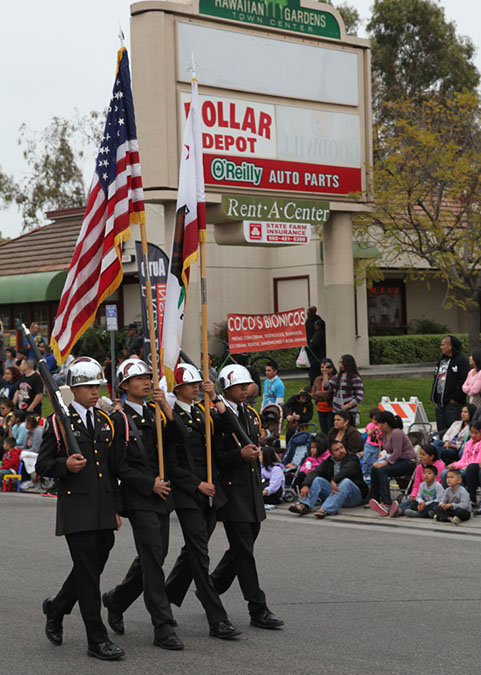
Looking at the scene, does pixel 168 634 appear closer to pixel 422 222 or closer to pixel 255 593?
pixel 255 593

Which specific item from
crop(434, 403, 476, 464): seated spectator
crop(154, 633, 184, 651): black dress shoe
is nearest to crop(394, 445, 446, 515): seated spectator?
crop(434, 403, 476, 464): seated spectator

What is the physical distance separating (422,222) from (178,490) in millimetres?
17546

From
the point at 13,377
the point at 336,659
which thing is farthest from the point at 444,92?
the point at 336,659

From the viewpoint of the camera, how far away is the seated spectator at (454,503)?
12750mm

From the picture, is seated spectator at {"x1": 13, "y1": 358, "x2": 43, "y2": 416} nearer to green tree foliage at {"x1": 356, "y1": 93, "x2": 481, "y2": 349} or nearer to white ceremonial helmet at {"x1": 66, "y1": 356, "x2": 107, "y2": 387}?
green tree foliage at {"x1": 356, "y1": 93, "x2": 481, "y2": 349}

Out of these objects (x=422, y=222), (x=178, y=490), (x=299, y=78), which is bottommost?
(x=178, y=490)

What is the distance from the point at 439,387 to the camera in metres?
16.0

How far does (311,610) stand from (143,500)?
72.5 inches

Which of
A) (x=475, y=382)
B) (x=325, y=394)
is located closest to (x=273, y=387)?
(x=325, y=394)

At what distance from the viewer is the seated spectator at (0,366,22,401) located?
21.2m

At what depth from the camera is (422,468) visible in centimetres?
1337

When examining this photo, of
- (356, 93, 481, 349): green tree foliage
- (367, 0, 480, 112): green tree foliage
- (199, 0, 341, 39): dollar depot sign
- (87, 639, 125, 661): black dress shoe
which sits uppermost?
(367, 0, 480, 112): green tree foliage

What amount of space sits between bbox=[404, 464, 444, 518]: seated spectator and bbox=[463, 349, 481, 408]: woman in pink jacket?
180cm

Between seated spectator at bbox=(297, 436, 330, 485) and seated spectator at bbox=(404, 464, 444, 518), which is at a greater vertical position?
seated spectator at bbox=(297, 436, 330, 485)
